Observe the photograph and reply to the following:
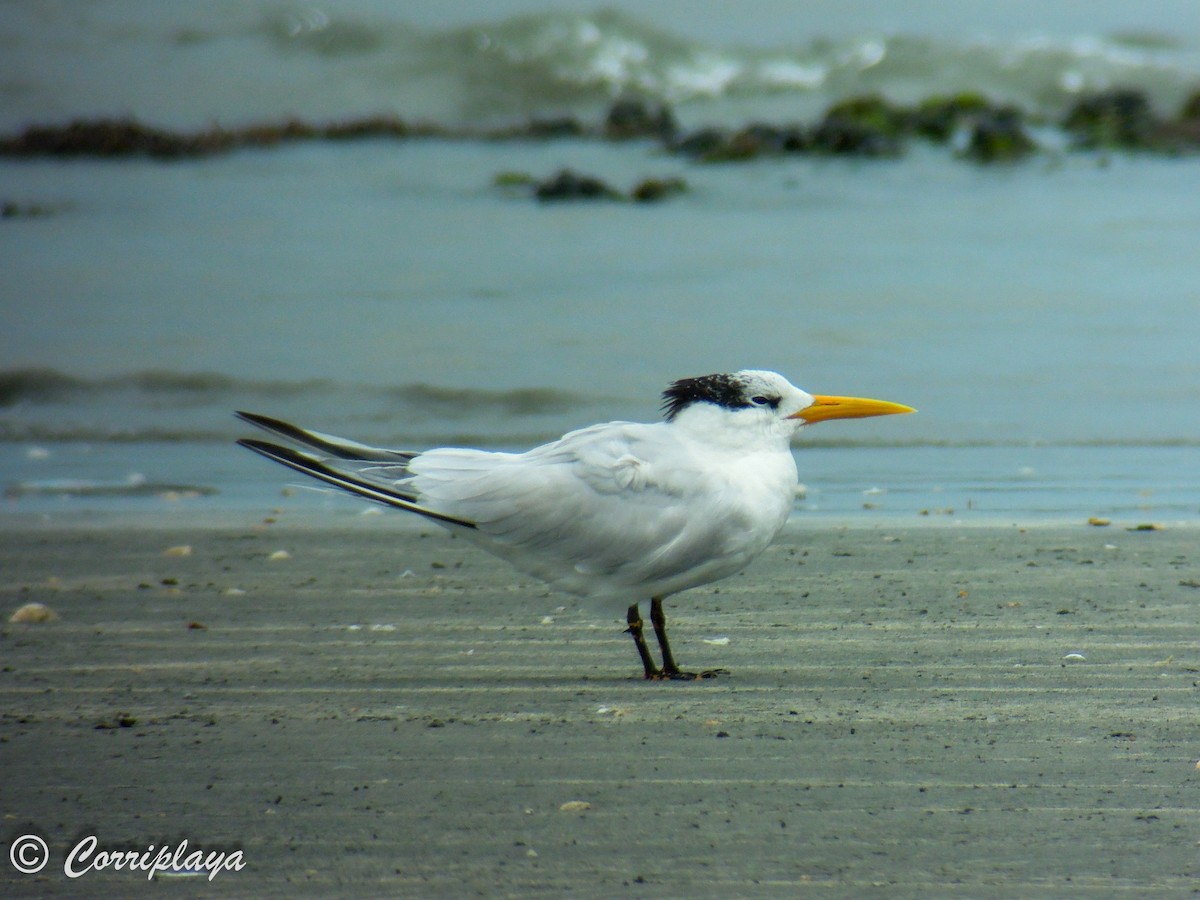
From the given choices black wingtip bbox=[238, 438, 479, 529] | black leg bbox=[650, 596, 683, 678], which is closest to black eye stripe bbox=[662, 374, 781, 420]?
black leg bbox=[650, 596, 683, 678]

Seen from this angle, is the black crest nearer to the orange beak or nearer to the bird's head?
the bird's head

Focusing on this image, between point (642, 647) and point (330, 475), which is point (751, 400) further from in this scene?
point (330, 475)

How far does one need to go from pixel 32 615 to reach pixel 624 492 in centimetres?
191

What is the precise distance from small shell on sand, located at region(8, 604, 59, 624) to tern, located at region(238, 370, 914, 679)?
1250 millimetres

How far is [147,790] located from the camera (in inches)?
115

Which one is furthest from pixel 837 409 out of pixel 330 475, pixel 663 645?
pixel 330 475

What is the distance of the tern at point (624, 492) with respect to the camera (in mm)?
3775

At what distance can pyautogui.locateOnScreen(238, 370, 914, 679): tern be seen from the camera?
378 cm

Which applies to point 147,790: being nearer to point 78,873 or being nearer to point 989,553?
point 78,873

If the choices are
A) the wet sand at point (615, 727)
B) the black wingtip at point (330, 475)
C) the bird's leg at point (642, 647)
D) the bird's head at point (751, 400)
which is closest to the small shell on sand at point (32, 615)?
the wet sand at point (615, 727)

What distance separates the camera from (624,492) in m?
3.83

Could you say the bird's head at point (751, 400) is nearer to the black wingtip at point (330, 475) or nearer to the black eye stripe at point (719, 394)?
the black eye stripe at point (719, 394)

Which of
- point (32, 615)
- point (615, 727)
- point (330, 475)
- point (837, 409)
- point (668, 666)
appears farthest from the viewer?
point (32, 615)

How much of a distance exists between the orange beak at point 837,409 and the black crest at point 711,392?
6.5 inches
